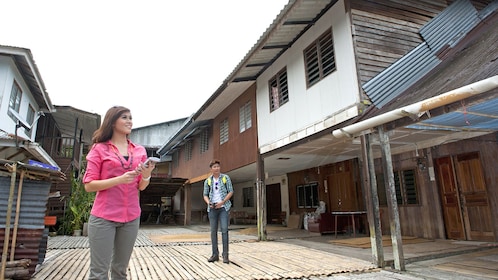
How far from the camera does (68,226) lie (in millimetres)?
10945

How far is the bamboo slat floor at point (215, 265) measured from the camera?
4.33 meters

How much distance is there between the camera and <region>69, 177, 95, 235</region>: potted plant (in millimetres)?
10898

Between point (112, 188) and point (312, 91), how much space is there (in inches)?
233

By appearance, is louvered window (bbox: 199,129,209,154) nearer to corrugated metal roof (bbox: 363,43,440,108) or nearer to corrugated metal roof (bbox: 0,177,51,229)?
corrugated metal roof (bbox: 363,43,440,108)

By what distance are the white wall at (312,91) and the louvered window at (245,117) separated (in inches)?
37.2

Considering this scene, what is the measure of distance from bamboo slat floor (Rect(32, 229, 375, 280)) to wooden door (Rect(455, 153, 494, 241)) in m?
3.53

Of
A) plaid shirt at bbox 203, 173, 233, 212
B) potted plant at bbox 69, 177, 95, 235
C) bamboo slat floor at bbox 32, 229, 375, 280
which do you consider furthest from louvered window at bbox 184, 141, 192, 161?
plaid shirt at bbox 203, 173, 233, 212

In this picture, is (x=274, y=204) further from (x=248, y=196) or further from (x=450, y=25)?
(x=450, y=25)

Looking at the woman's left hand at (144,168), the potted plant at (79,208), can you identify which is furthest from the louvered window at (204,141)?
the woman's left hand at (144,168)

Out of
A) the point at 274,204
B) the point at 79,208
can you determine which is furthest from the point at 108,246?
the point at 274,204

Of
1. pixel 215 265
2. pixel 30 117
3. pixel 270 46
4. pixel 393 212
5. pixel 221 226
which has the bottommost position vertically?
pixel 215 265

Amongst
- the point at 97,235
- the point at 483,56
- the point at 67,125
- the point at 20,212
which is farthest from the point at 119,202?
the point at 67,125

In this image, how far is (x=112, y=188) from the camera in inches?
81.4

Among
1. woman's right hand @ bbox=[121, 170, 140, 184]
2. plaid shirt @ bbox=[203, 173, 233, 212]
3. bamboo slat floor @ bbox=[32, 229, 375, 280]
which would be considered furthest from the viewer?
plaid shirt @ bbox=[203, 173, 233, 212]
